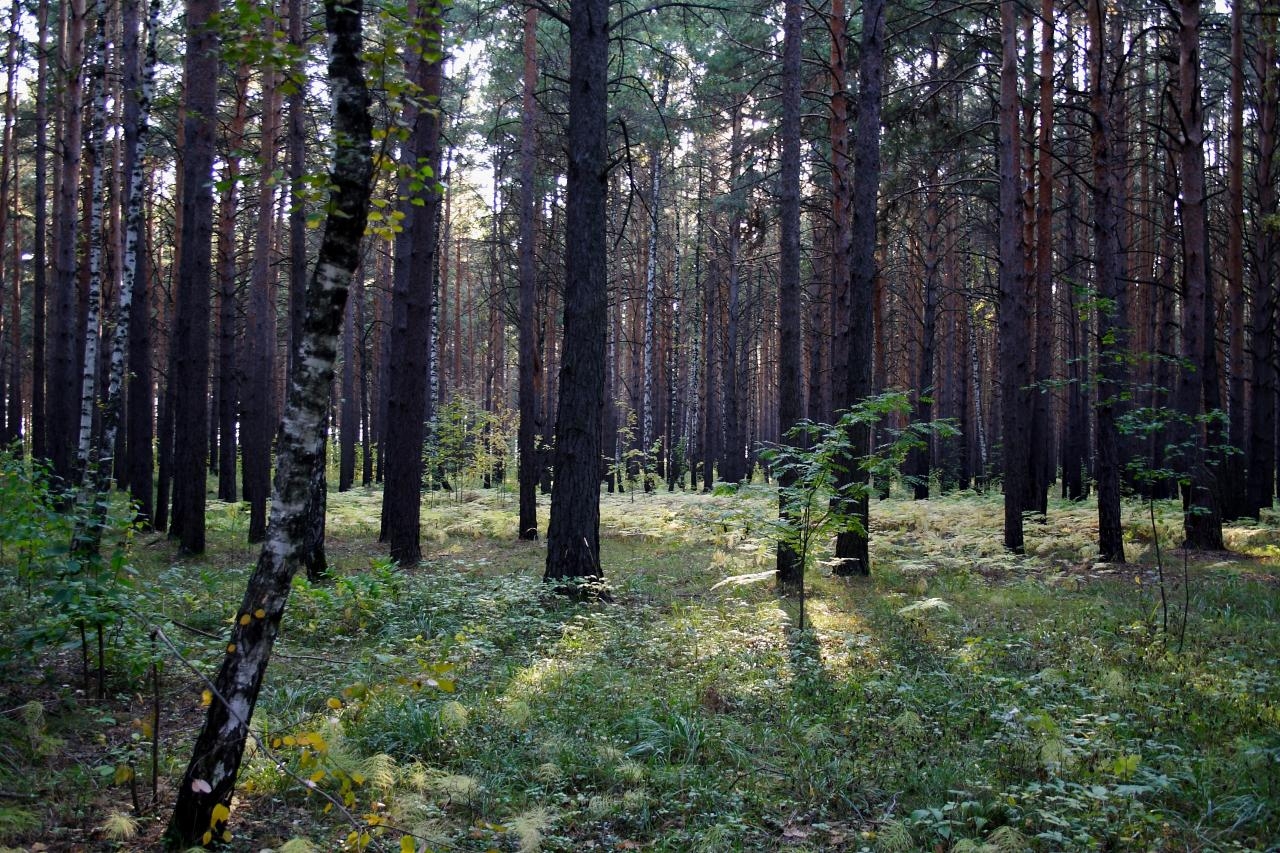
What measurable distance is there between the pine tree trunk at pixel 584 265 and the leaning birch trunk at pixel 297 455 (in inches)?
204

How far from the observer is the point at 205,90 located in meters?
10.9

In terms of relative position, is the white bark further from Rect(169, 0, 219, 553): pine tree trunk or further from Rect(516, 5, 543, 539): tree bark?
Rect(516, 5, 543, 539): tree bark

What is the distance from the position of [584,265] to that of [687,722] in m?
5.43

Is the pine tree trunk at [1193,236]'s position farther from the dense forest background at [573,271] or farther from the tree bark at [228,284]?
the tree bark at [228,284]

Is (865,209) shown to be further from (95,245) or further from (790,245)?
(95,245)

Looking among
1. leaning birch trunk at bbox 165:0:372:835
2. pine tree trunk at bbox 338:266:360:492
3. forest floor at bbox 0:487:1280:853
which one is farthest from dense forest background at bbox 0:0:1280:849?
pine tree trunk at bbox 338:266:360:492

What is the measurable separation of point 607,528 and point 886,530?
5.79 m

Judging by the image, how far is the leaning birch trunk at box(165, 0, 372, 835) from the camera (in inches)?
136

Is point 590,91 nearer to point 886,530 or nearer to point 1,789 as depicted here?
point 1,789

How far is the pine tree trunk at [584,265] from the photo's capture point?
880cm

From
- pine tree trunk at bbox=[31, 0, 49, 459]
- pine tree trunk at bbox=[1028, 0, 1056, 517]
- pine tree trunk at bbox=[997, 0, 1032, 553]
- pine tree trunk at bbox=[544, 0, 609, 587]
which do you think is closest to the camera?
pine tree trunk at bbox=[544, 0, 609, 587]

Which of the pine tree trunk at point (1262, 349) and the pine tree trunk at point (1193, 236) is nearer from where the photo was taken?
the pine tree trunk at point (1193, 236)

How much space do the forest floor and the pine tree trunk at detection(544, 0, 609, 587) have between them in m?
1.54

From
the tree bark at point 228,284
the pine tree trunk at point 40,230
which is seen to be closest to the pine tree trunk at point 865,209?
the tree bark at point 228,284
